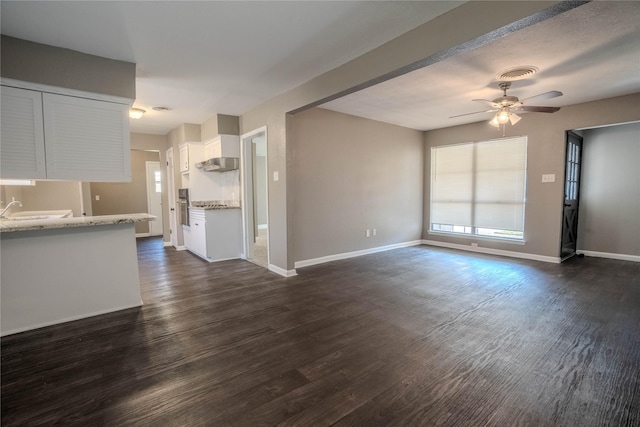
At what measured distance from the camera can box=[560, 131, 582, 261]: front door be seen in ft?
16.3

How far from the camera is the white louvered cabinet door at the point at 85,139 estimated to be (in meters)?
2.78

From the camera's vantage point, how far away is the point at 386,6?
6.99ft

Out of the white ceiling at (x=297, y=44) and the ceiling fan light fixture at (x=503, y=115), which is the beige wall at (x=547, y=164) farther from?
the ceiling fan light fixture at (x=503, y=115)

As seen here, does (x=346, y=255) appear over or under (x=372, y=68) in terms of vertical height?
under

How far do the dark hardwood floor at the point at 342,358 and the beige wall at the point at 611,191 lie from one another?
5.79ft

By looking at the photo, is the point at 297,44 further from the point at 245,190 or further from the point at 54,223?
the point at 245,190

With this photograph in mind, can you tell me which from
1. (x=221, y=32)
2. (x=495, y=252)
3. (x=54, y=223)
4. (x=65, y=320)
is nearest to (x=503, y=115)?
(x=495, y=252)

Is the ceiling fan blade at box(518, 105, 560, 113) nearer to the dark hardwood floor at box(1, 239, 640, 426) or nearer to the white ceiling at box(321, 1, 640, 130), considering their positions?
the white ceiling at box(321, 1, 640, 130)

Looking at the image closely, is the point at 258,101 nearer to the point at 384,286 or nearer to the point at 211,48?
the point at 211,48

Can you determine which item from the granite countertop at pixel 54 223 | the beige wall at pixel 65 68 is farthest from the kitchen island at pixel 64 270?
the beige wall at pixel 65 68

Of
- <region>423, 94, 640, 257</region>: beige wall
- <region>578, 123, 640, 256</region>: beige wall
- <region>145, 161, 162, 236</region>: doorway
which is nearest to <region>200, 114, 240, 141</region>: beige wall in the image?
<region>145, 161, 162, 236</region>: doorway

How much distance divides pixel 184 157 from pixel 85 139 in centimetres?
307

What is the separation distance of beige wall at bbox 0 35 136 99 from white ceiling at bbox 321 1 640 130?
2909 millimetres

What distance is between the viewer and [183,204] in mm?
5941
